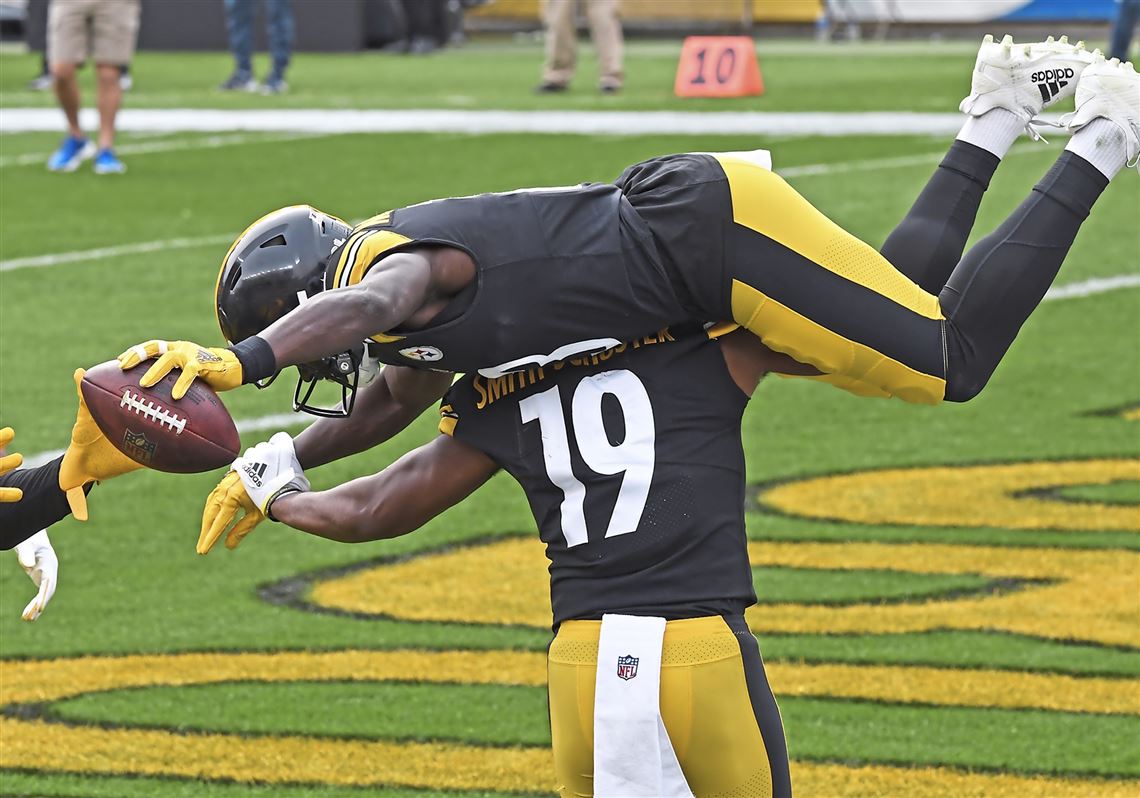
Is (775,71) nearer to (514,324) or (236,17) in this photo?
(236,17)

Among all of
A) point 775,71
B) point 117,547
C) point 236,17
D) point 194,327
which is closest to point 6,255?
point 194,327

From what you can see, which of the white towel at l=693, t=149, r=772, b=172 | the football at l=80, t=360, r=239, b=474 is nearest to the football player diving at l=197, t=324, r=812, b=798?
the white towel at l=693, t=149, r=772, b=172

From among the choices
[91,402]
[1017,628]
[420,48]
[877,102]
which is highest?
[91,402]

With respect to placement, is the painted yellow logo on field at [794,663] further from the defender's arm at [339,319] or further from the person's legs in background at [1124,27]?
the person's legs in background at [1124,27]

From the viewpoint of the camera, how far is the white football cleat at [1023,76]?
366cm

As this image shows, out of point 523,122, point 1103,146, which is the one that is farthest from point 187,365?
point 523,122

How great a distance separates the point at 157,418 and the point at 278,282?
1.49ft

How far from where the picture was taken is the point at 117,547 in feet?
19.7

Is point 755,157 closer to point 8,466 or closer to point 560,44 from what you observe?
point 8,466

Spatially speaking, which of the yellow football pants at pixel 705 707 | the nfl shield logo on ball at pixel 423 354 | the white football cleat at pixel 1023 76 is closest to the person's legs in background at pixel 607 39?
the white football cleat at pixel 1023 76

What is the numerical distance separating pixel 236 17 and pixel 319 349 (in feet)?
43.8

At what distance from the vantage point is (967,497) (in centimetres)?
662

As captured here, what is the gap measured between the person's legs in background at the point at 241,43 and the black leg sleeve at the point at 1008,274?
12855 millimetres

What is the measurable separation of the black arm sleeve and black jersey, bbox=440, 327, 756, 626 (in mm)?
870
